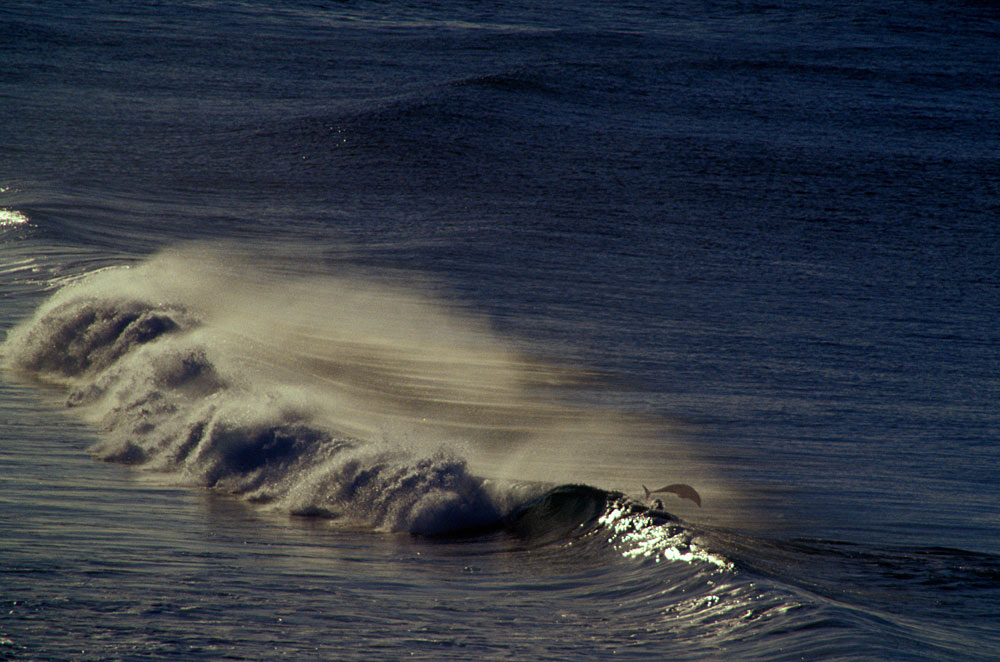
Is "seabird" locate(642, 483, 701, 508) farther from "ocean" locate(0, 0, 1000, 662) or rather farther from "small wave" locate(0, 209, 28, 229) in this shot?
"small wave" locate(0, 209, 28, 229)

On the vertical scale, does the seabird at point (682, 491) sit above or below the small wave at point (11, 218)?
above

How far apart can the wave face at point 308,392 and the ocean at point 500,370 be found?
0.12 feet

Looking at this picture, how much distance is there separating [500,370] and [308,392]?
179cm

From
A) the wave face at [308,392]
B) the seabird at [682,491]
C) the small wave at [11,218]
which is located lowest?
the wave face at [308,392]

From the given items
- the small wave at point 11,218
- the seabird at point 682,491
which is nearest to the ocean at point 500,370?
the seabird at point 682,491

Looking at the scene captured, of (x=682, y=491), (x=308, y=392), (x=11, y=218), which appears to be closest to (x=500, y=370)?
(x=308, y=392)

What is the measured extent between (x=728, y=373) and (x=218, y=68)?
2153 centimetres

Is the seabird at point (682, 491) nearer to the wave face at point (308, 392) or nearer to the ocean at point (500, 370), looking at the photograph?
the ocean at point (500, 370)

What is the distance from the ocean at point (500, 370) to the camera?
503 cm

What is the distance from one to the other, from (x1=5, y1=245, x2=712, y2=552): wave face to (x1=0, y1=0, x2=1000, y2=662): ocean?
0.12ft

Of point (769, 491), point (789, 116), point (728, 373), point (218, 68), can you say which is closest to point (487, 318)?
point (728, 373)

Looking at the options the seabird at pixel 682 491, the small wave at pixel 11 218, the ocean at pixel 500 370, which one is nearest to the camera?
the ocean at pixel 500 370

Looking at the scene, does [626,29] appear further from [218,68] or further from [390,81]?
[218,68]

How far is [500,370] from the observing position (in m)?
9.77
